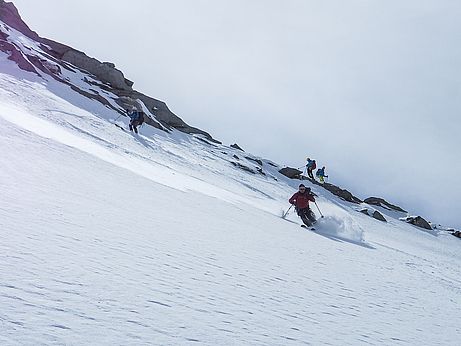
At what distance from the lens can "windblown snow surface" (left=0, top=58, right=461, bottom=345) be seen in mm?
3260

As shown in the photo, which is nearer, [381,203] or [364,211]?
[364,211]

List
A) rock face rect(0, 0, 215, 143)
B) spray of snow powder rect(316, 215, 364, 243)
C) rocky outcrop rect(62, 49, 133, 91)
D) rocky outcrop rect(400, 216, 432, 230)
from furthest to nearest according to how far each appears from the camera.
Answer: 1. rocky outcrop rect(62, 49, 133, 91)
2. rock face rect(0, 0, 215, 143)
3. rocky outcrop rect(400, 216, 432, 230)
4. spray of snow powder rect(316, 215, 364, 243)

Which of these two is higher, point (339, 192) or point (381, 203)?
point (381, 203)

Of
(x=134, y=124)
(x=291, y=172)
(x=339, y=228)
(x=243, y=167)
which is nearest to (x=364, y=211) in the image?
(x=291, y=172)

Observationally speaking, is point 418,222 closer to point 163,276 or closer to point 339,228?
point 339,228

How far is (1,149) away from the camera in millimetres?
10242

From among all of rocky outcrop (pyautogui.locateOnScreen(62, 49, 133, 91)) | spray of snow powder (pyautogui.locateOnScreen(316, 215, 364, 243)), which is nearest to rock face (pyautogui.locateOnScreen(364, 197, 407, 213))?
rocky outcrop (pyautogui.locateOnScreen(62, 49, 133, 91))

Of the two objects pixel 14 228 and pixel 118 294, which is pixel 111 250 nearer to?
pixel 14 228

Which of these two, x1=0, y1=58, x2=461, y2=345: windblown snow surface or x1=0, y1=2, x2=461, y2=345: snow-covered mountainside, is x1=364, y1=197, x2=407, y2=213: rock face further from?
x1=0, y1=58, x2=461, y2=345: windblown snow surface

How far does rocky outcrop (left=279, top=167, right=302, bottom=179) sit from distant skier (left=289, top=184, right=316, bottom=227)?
27026mm

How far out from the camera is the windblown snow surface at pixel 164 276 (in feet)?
10.7

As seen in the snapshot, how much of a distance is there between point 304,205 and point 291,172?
91.8 feet

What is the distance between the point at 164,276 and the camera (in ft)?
16.3

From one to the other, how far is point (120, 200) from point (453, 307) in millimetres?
7119
